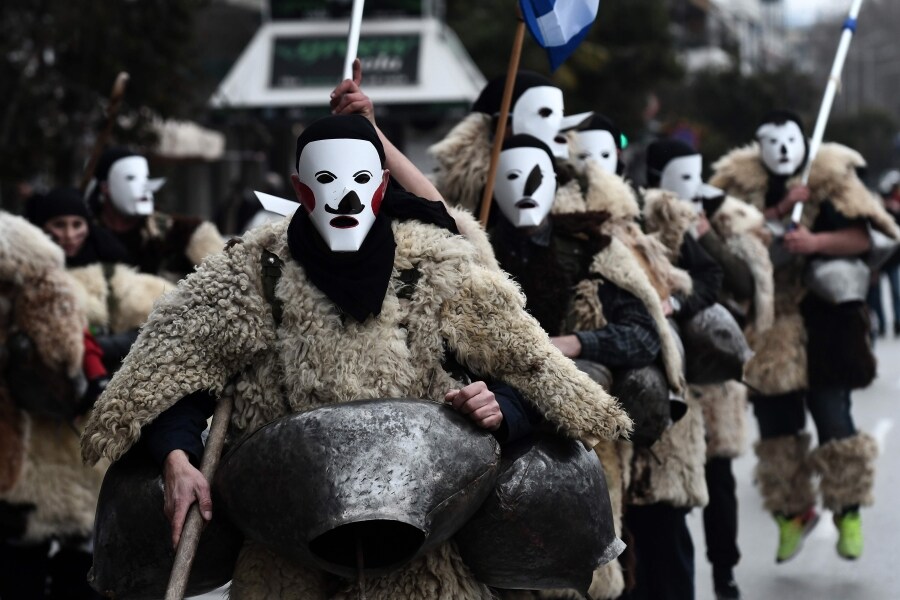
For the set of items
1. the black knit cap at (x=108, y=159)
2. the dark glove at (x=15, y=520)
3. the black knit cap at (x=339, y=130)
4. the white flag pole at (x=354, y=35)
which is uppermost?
the white flag pole at (x=354, y=35)

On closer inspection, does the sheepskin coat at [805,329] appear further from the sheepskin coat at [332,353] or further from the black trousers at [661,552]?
the sheepskin coat at [332,353]

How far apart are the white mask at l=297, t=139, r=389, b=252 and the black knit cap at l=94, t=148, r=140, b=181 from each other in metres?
3.47

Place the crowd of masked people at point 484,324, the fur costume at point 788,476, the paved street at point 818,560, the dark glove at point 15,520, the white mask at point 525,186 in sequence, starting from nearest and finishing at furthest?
the crowd of masked people at point 484,324 < the white mask at point 525,186 < the dark glove at point 15,520 < the paved street at point 818,560 < the fur costume at point 788,476

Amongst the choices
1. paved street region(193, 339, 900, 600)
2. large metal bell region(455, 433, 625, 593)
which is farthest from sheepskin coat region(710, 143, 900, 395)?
large metal bell region(455, 433, 625, 593)

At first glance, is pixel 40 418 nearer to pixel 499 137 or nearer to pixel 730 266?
pixel 499 137

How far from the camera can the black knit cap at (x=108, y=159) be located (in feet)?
22.9

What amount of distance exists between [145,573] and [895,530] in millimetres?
5806

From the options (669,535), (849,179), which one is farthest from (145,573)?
(849,179)

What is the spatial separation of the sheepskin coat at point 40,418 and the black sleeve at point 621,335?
2.02 metres

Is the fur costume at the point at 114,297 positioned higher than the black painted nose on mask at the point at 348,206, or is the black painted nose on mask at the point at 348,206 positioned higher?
the black painted nose on mask at the point at 348,206

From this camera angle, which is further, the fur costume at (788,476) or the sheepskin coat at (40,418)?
the fur costume at (788,476)

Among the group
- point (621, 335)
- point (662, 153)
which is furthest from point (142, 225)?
point (621, 335)

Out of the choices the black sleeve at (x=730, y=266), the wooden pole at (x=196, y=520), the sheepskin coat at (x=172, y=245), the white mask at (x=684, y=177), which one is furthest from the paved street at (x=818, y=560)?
the wooden pole at (x=196, y=520)

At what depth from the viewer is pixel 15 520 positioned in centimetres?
573
